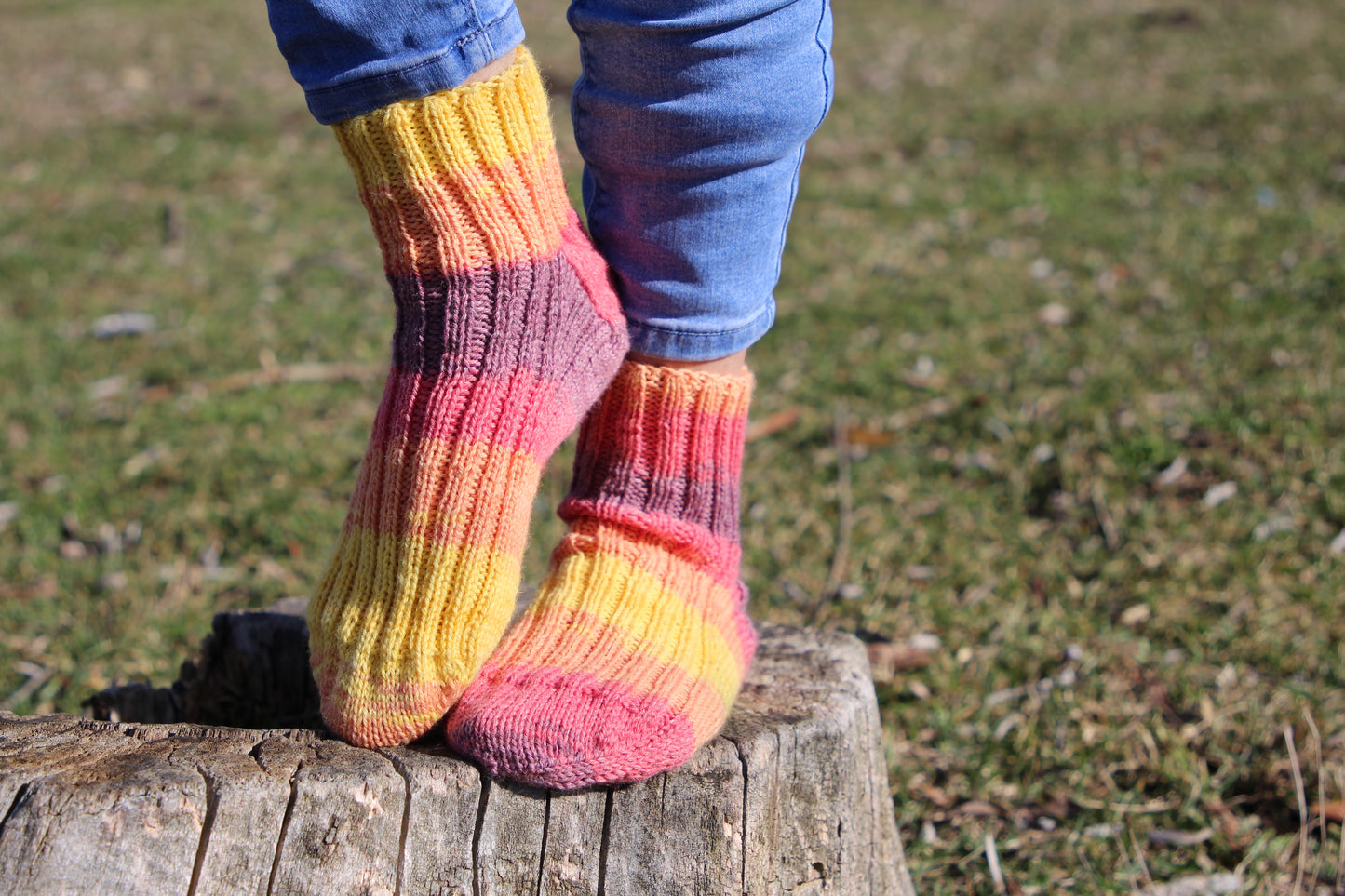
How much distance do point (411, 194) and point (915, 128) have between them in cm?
425

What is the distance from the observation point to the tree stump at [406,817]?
908 millimetres

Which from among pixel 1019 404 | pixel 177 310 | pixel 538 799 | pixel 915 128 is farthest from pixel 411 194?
pixel 915 128

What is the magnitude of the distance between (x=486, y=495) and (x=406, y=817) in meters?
0.29

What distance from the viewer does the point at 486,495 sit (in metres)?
1.04

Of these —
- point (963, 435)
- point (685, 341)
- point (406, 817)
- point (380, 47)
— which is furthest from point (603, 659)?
point (963, 435)

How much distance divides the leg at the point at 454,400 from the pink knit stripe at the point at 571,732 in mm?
64

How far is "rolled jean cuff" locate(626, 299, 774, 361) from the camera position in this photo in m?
1.16

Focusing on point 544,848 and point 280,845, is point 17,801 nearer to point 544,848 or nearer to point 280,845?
point 280,845

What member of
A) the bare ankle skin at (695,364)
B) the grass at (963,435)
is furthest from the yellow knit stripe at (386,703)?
the grass at (963,435)

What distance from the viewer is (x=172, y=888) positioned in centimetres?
92

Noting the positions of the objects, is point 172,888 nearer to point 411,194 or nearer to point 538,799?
point 538,799

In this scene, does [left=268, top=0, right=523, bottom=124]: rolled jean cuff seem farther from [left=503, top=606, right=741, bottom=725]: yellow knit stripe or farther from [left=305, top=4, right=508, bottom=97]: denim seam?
[left=503, top=606, right=741, bottom=725]: yellow knit stripe

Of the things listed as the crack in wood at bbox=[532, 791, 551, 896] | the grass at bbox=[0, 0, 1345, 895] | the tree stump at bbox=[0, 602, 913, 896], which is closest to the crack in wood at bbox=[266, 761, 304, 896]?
the tree stump at bbox=[0, 602, 913, 896]

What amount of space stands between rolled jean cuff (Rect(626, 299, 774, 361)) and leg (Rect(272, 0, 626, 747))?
75 millimetres
